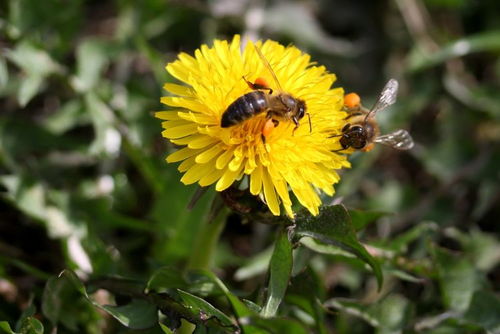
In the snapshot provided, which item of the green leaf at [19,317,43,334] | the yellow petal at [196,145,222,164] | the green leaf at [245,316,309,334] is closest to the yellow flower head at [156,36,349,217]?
the yellow petal at [196,145,222,164]

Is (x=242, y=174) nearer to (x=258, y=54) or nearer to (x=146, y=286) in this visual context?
(x=258, y=54)

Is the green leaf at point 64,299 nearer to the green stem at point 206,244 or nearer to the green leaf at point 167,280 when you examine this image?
the green leaf at point 167,280

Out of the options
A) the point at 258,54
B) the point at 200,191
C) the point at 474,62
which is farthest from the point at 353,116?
the point at 474,62

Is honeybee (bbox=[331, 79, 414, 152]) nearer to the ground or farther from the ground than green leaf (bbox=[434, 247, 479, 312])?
farther from the ground

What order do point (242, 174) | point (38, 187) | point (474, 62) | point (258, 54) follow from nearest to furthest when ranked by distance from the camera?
1. point (242, 174)
2. point (258, 54)
3. point (38, 187)
4. point (474, 62)

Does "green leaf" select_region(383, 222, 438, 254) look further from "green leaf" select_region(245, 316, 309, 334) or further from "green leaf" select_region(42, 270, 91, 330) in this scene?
"green leaf" select_region(42, 270, 91, 330)

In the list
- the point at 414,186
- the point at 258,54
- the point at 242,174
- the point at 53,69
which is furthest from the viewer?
the point at 414,186
